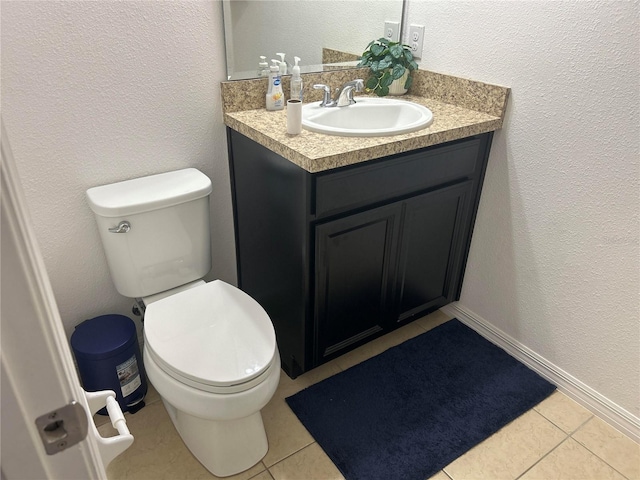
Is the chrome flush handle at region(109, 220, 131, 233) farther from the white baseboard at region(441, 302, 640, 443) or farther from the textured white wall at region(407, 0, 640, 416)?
the white baseboard at region(441, 302, 640, 443)

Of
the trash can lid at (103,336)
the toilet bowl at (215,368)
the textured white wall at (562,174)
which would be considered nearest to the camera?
the toilet bowl at (215,368)

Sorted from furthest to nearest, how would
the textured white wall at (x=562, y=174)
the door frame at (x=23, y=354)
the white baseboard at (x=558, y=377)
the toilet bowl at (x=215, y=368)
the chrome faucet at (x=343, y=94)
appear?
the chrome faucet at (x=343, y=94) → the white baseboard at (x=558, y=377) → the textured white wall at (x=562, y=174) → the toilet bowl at (x=215, y=368) → the door frame at (x=23, y=354)

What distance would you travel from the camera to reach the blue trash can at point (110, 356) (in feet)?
4.91

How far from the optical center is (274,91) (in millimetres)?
1671

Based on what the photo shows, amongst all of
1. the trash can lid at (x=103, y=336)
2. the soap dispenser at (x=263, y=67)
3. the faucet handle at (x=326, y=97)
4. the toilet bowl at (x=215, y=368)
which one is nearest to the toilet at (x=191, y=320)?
the toilet bowl at (x=215, y=368)

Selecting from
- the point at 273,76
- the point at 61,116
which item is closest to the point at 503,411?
the point at 273,76

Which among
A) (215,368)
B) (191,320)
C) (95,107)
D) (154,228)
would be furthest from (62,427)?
(95,107)

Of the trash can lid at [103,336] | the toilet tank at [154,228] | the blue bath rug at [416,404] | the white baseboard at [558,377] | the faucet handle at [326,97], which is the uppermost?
the faucet handle at [326,97]

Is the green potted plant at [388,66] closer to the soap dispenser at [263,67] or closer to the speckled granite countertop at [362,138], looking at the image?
the speckled granite countertop at [362,138]

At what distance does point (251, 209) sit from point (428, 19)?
0.98 meters

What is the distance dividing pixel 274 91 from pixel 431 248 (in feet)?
2.67

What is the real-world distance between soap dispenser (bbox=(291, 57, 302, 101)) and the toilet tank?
448mm

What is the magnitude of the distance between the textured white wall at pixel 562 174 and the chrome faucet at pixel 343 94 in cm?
36

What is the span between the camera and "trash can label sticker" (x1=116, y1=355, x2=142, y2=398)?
156 centimetres
